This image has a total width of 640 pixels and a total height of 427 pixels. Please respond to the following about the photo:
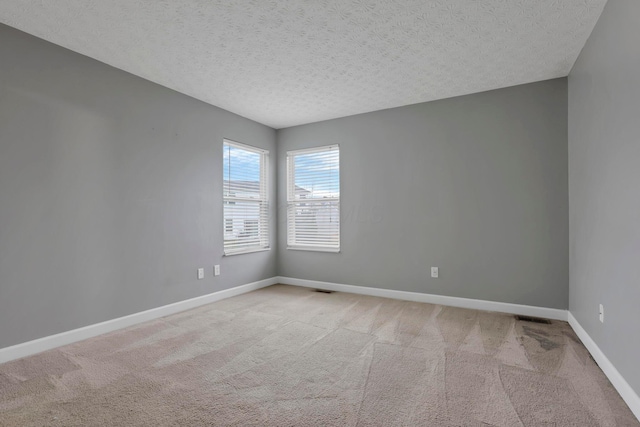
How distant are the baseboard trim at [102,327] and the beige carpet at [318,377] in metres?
0.09

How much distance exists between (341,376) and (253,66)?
2763 millimetres

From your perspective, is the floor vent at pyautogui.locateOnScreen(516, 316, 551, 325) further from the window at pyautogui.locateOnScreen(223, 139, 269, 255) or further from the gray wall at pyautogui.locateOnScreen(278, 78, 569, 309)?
the window at pyautogui.locateOnScreen(223, 139, 269, 255)

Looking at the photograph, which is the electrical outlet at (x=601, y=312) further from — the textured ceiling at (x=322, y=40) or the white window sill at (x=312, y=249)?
the white window sill at (x=312, y=249)

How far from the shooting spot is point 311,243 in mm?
4762

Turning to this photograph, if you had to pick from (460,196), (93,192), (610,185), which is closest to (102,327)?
(93,192)

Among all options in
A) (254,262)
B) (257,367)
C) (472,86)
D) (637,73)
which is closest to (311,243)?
(254,262)

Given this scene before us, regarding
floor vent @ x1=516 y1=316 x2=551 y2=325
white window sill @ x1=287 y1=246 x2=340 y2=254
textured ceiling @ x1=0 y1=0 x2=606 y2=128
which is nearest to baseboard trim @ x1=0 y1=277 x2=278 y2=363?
white window sill @ x1=287 y1=246 x2=340 y2=254

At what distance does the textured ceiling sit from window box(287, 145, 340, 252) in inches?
50.7

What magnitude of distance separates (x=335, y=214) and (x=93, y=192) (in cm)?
291

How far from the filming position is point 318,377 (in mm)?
2094

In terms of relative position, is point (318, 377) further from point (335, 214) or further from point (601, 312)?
point (335, 214)

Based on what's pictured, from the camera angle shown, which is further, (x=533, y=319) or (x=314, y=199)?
(x=314, y=199)

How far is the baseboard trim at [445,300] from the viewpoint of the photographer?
3.21 m

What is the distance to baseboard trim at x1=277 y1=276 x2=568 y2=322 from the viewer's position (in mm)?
3215
